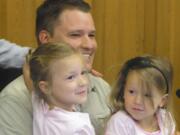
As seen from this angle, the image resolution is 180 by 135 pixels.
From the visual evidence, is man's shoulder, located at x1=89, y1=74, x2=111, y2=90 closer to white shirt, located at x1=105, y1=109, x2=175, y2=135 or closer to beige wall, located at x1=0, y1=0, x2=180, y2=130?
white shirt, located at x1=105, y1=109, x2=175, y2=135

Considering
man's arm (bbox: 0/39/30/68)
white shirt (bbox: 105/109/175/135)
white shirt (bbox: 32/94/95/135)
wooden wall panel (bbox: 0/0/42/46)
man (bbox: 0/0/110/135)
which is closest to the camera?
white shirt (bbox: 32/94/95/135)

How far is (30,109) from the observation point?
1586mm

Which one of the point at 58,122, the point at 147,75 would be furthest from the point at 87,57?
the point at 58,122

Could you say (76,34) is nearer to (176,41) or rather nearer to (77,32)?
(77,32)

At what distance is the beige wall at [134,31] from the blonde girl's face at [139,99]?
63.3 inches

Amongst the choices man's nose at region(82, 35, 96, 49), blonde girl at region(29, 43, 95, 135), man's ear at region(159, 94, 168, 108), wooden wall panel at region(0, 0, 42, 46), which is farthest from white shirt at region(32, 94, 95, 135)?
wooden wall panel at region(0, 0, 42, 46)

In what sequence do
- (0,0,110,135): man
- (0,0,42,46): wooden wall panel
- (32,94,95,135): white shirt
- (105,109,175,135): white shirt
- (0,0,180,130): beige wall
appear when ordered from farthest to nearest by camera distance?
(0,0,180,130): beige wall < (0,0,42,46): wooden wall panel < (0,0,110,135): man < (105,109,175,135): white shirt < (32,94,95,135): white shirt

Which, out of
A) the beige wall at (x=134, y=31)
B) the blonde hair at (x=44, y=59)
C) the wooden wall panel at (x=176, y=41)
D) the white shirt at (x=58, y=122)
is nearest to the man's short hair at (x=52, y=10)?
the blonde hair at (x=44, y=59)

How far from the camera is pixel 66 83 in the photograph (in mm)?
1484

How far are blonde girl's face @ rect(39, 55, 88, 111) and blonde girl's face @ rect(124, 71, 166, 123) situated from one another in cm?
17

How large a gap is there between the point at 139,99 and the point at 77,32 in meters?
0.44

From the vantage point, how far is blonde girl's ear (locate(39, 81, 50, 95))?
1.51 meters

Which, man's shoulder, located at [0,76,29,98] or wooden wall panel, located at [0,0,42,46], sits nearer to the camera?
man's shoulder, located at [0,76,29,98]

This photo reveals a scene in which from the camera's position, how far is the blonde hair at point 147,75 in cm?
160
